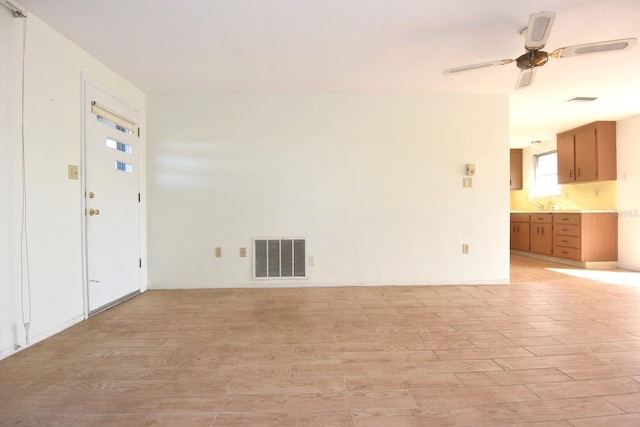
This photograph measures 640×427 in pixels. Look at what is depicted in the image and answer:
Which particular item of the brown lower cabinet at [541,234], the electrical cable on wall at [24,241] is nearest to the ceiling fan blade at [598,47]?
the electrical cable on wall at [24,241]

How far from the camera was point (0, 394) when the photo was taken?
170cm

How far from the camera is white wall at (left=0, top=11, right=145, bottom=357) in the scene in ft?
7.13

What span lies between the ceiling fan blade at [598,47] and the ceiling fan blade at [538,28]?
213 millimetres

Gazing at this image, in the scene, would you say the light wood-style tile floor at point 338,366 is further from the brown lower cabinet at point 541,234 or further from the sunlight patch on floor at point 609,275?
the brown lower cabinet at point 541,234

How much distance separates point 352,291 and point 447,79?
2.62 m

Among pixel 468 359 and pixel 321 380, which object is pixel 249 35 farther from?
pixel 468 359

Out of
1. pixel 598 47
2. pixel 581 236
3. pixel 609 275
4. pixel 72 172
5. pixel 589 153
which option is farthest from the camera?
pixel 589 153

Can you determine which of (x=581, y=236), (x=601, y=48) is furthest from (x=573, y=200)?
(x=601, y=48)

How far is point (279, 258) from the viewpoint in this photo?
4059mm

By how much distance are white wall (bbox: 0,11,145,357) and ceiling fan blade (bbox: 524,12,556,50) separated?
3442mm

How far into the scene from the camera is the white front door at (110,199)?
2963 millimetres

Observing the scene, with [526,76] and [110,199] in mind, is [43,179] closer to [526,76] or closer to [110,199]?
[110,199]

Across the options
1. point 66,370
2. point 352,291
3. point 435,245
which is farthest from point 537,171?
point 66,370

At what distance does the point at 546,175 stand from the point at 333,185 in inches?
212
